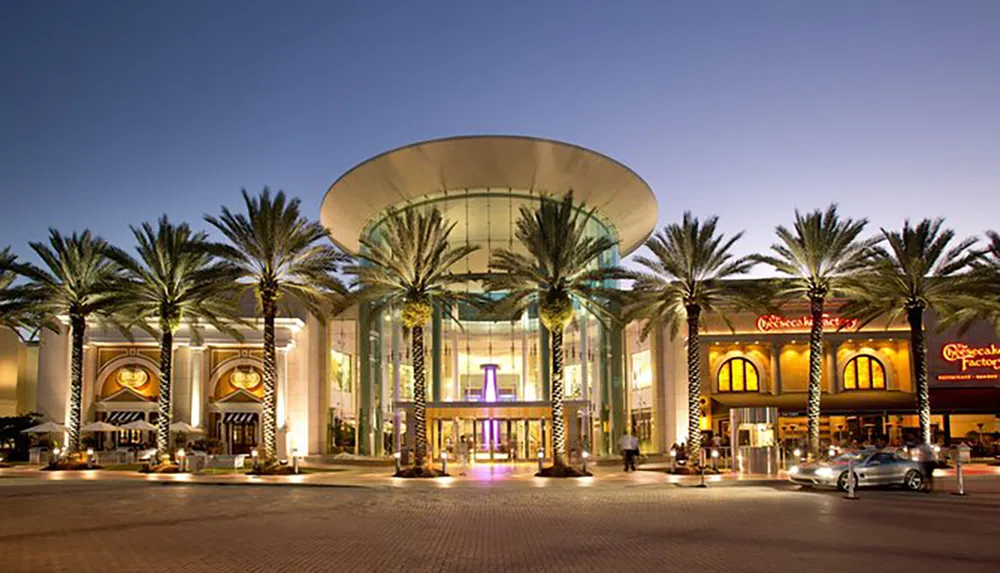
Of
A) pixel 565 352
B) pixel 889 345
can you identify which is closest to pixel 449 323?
pixel 565 352

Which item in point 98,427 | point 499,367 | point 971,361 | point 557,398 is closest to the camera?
point 557,398

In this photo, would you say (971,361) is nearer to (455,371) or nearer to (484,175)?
(455,371)

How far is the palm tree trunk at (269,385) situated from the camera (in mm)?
36031

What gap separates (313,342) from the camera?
172ft

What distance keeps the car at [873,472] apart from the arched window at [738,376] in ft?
88.6

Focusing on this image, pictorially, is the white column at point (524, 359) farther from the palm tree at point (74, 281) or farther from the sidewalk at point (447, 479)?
the palm tree at point (74, 281)

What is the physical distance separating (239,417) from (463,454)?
→ 1607cm

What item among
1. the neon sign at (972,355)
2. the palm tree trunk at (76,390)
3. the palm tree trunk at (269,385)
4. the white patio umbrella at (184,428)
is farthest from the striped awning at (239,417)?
the neon sign at (972,355)

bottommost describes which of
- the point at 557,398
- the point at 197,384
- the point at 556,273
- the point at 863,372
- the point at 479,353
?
the point at 557,398

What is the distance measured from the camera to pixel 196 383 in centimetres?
5184

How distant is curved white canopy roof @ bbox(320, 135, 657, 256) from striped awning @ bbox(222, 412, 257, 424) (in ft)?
41.0

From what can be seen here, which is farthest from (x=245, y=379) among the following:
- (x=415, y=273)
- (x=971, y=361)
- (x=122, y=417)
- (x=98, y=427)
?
(x=971, y=361)

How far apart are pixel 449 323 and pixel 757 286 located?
1743 centimetres

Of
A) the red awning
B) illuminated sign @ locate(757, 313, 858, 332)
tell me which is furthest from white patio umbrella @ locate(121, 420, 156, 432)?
the red awning
